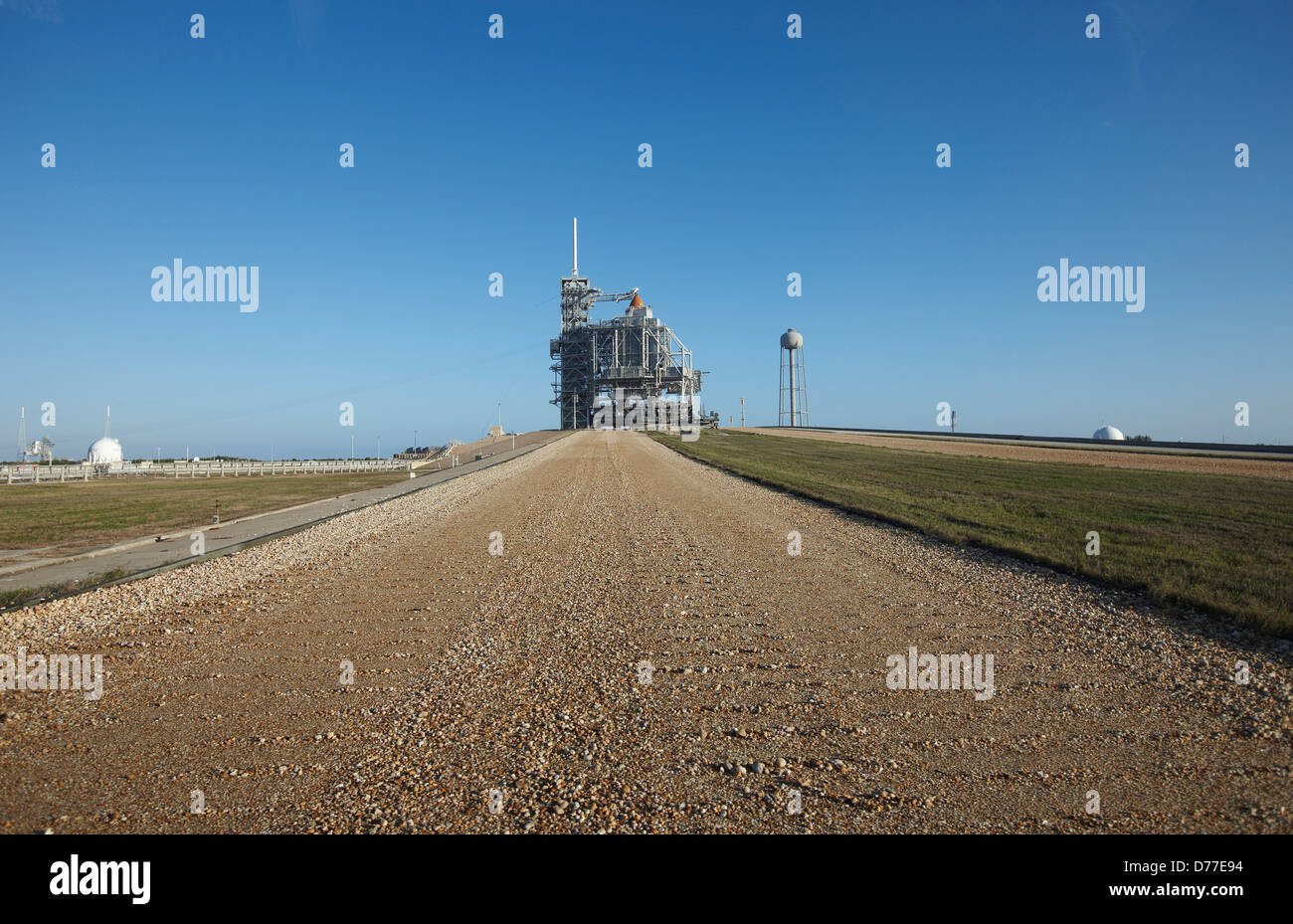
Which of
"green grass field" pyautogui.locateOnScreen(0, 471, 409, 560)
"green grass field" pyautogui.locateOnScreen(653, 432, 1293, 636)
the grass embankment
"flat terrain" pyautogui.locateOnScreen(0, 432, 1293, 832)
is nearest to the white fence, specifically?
"green grass field" pyautogui.locateOnScreen(0, 471, 409, 560)

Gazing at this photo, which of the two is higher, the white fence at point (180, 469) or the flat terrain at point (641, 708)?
the white fence at point (180, 469)

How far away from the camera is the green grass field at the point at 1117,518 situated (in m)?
9.80

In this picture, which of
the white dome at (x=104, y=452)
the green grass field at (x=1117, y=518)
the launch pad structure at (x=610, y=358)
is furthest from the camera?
the launch pad structure at (x=610, y=358)

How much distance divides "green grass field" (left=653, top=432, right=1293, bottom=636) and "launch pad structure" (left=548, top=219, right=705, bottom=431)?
248 ft

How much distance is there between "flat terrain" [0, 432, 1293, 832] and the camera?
4441 mm

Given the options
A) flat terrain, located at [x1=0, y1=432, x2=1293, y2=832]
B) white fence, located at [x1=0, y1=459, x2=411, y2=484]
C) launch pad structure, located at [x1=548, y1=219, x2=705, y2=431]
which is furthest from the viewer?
launch pad structure, located at [x1=548, y1=219, x2=705, y2=431]

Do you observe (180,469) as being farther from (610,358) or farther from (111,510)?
(610,358)

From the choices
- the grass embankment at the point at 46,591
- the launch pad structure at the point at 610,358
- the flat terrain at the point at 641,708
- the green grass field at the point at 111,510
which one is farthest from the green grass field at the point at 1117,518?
the launch pad structure at the point at 610,358

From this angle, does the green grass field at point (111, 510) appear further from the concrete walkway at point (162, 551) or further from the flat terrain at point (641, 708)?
the flat terrain at point (641, 708)

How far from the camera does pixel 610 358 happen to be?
4606 inches

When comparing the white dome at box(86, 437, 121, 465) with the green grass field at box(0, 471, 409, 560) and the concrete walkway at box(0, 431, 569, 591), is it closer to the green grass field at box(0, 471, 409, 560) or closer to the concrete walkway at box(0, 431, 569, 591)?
the green grass field at box(0, 471, 409, 560)

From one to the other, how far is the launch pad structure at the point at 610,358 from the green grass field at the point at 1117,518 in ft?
248

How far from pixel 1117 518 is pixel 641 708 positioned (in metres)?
15.9

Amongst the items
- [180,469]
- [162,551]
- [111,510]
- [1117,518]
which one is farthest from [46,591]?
[180,469]
